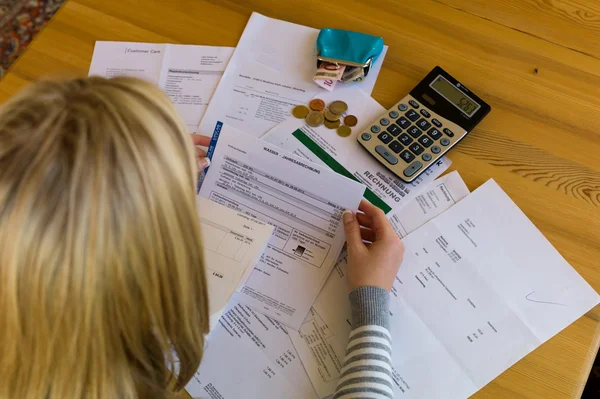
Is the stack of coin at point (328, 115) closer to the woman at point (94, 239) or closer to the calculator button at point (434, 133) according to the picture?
the calculator button at point (434, 133)

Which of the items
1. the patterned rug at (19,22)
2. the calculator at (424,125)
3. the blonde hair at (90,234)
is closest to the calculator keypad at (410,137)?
the calculator at (424,125)

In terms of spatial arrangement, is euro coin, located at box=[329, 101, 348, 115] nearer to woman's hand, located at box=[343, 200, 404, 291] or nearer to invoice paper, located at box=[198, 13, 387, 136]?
invoice paper, located at box=[198, 13, 387, 136]

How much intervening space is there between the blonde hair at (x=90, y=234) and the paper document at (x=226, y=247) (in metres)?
0.14

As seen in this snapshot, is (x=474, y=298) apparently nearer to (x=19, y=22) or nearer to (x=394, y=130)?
(x=394, y=130)

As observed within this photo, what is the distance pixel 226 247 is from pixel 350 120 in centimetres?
25

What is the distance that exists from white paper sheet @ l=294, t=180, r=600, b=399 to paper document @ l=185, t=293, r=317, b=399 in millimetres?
119

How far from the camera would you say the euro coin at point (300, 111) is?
2.24ft

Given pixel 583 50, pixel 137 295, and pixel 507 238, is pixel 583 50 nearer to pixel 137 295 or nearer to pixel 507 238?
pixel 507 238

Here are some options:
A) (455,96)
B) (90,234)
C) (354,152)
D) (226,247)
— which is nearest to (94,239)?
(90,234)

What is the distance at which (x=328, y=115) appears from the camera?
0.68 m

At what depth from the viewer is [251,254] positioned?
590 millimetres

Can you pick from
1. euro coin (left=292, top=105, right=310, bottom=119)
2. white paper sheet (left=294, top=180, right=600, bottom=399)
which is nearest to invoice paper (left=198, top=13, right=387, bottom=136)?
euro coin (left=292, top=105, right=310, bottom=119)

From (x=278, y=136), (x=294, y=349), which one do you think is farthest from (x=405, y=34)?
(x=294, y=349)

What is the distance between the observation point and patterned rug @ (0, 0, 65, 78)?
1.42 meters
